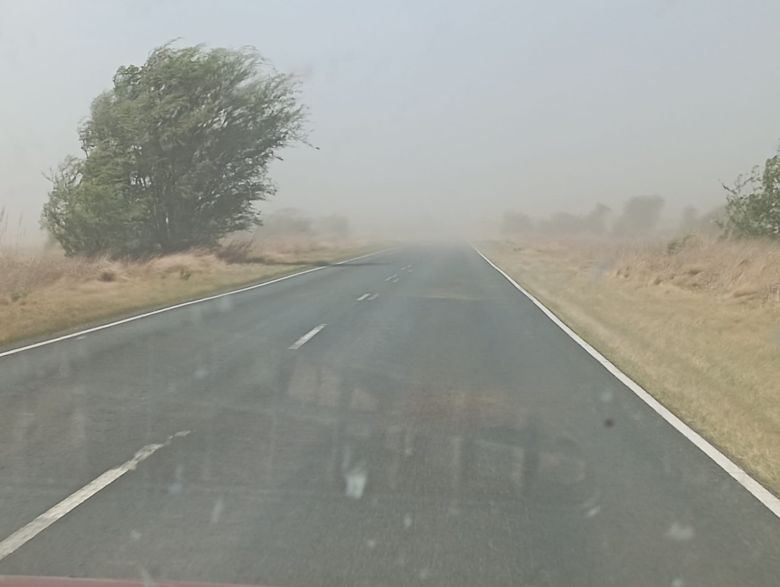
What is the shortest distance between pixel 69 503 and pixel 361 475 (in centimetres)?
195

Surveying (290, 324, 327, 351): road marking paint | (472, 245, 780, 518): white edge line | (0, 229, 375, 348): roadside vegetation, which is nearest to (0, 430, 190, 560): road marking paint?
(472, 245, 780, 518): white edge line

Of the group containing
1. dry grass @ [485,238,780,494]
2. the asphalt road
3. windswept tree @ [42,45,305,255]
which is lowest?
dry grass @ [485,238,780,494]

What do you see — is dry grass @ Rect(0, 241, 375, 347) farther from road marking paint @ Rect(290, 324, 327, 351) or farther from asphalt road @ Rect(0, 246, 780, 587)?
asphalt road @ Rect(0, 246, 780, 587)

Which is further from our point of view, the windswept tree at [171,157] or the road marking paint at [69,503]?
the windswept tree at [171,157]

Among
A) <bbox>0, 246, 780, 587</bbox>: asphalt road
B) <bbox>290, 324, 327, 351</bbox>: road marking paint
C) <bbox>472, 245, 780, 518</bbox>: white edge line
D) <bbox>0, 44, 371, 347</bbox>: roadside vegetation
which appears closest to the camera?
<bbox>0, 246, 780, 587</bbox>: asphalt road

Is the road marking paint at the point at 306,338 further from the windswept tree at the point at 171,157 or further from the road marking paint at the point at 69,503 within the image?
the windswept tree at the point at 171,157

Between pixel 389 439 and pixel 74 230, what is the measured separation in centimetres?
3102

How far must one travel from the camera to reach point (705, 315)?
56.2 ft

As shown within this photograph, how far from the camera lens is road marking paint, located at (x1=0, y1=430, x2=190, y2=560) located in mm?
4301

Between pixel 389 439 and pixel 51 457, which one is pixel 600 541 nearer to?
pixel 389 439

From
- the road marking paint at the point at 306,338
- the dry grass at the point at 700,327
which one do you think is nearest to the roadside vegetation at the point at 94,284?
Result: the road marking paint at the point at 306,338

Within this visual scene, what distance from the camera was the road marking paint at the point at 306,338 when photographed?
40.2 ft

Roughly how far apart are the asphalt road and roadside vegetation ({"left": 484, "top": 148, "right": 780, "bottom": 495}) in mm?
660

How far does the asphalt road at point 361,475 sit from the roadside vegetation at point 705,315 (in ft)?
2.17
